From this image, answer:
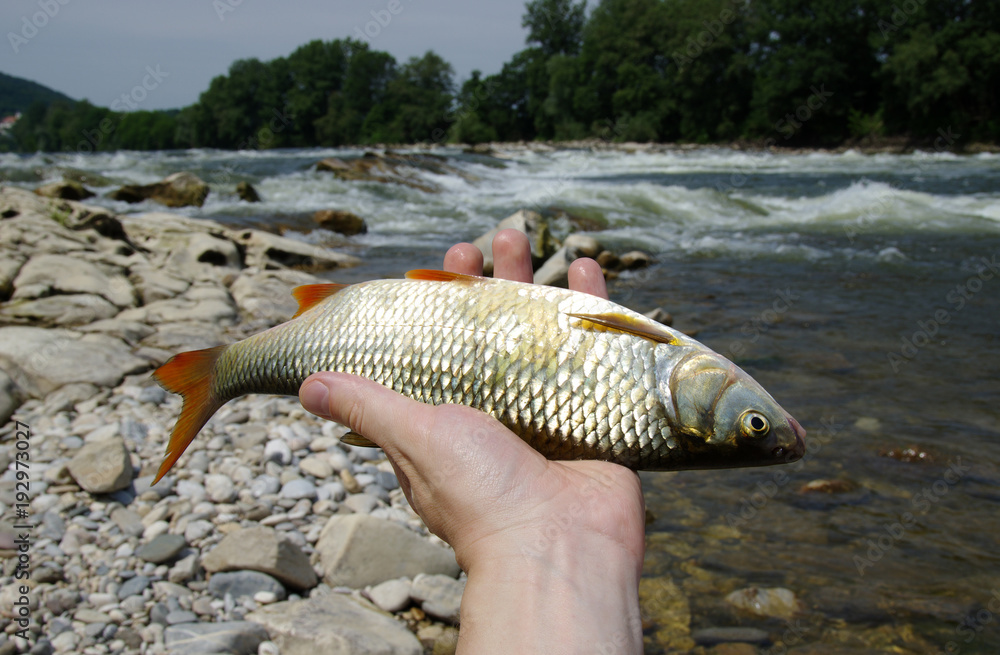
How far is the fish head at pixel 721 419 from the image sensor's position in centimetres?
201

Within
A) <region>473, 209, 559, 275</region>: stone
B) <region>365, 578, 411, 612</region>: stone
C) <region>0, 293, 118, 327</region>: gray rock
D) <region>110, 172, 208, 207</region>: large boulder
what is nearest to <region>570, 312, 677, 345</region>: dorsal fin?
<region>365, 578, 411, 612</region>: stone

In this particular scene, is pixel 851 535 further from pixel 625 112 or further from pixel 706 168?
pixel 625 112

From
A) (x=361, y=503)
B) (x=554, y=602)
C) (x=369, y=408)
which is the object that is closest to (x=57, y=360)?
(x=361, y=503)

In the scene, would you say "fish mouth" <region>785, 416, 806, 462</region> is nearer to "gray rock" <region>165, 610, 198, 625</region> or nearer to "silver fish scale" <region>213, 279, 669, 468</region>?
"silver fish scale" <region>213, 279, 669, 468</region>

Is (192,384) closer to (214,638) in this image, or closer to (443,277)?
(443,277)

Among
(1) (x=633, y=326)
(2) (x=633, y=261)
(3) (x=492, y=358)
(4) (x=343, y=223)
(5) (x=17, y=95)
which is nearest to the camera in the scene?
(1) (x=633, y=326)

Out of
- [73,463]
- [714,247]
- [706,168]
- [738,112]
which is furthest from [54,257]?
[738,112]

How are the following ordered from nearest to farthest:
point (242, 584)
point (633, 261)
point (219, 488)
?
point (242, 584) < point (219, 488) < point (633, 261)

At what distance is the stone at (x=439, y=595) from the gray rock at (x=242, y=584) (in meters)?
0.76

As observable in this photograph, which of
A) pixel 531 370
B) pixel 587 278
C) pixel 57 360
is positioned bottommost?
pixel 57 360

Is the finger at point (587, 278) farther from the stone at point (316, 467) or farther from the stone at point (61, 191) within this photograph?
the stone at point (61, 191)

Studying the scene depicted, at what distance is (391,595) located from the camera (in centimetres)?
368

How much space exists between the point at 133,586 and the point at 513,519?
100 inches

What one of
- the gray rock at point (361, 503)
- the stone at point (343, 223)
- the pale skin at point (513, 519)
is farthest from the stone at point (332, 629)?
the stone at point (343, 223)
